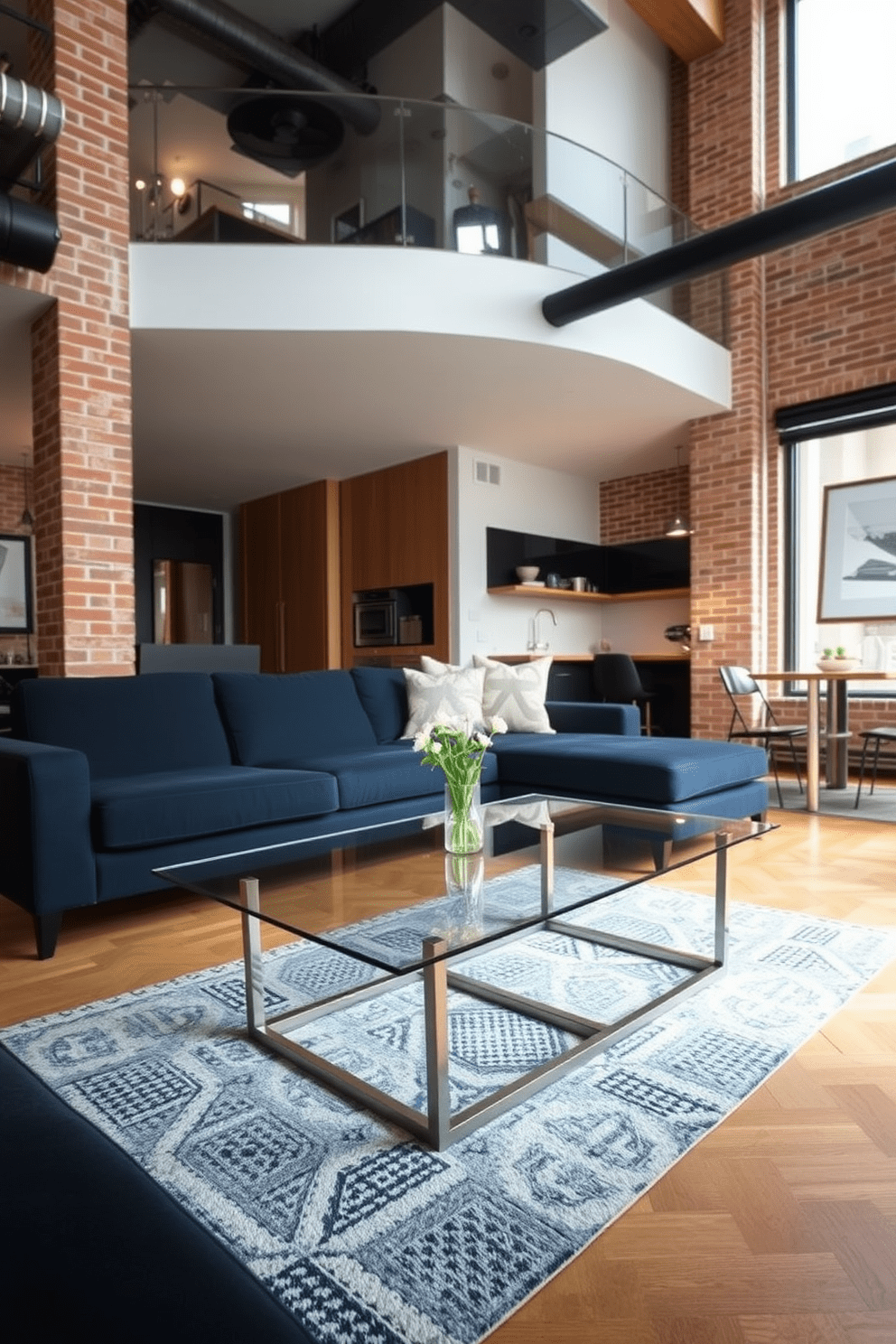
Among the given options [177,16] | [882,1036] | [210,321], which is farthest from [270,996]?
[177,16]

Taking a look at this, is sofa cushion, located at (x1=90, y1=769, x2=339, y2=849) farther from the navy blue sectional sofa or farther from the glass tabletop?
the glass tabletop

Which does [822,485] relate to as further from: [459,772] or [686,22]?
[459,772]

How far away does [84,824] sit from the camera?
270cm

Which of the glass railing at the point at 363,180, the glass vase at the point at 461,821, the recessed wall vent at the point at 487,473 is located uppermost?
the glass railing at the point at 363,180

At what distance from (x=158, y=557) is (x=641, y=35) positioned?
6.69 meters

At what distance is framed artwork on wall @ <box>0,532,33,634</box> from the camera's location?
25.6ft

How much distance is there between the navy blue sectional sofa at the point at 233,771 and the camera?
8.75 ft

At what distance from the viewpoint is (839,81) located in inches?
257

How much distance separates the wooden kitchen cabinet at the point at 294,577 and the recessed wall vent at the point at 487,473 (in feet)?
5.63

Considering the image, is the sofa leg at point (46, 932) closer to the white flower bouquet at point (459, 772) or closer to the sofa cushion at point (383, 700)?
the white flower bouquet at point (459, 772)

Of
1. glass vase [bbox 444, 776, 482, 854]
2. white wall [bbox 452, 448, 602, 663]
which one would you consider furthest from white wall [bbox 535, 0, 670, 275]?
glass vase [bbox 444, 776, 482, 854]

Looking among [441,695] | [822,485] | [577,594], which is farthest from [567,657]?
[441,695]

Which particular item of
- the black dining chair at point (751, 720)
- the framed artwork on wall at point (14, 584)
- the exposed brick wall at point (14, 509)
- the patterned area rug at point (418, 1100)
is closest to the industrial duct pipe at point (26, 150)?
the patterned area rug at point (418, 1100)

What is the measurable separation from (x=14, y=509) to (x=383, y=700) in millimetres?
5276
